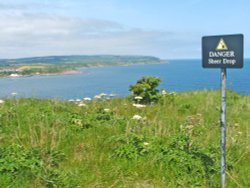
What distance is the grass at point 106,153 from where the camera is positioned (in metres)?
6.29

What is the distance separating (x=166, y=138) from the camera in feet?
25.9

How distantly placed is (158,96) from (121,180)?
27.1 feet

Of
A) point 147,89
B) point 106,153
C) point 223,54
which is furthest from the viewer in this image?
point 147,89

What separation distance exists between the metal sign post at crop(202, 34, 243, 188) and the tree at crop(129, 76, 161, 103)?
314 inches

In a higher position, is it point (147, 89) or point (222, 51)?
point (222, 51)

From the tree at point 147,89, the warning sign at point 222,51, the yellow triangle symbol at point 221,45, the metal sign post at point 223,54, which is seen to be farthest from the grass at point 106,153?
the tree at point 147,89

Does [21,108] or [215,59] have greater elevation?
[215,59]

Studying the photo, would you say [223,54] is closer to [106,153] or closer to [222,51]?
[222,51]

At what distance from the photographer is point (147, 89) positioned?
47.1 ft

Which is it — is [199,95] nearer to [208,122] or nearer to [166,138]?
[208,122]

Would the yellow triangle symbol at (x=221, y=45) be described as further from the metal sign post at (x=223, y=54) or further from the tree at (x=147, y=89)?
the tree at (x=147, y=89)

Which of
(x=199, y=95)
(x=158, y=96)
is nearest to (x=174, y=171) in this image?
(x=158, y=96)

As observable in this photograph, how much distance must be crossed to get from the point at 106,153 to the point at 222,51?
119 inches

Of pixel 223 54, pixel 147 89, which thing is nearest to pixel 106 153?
pixel 223 54
